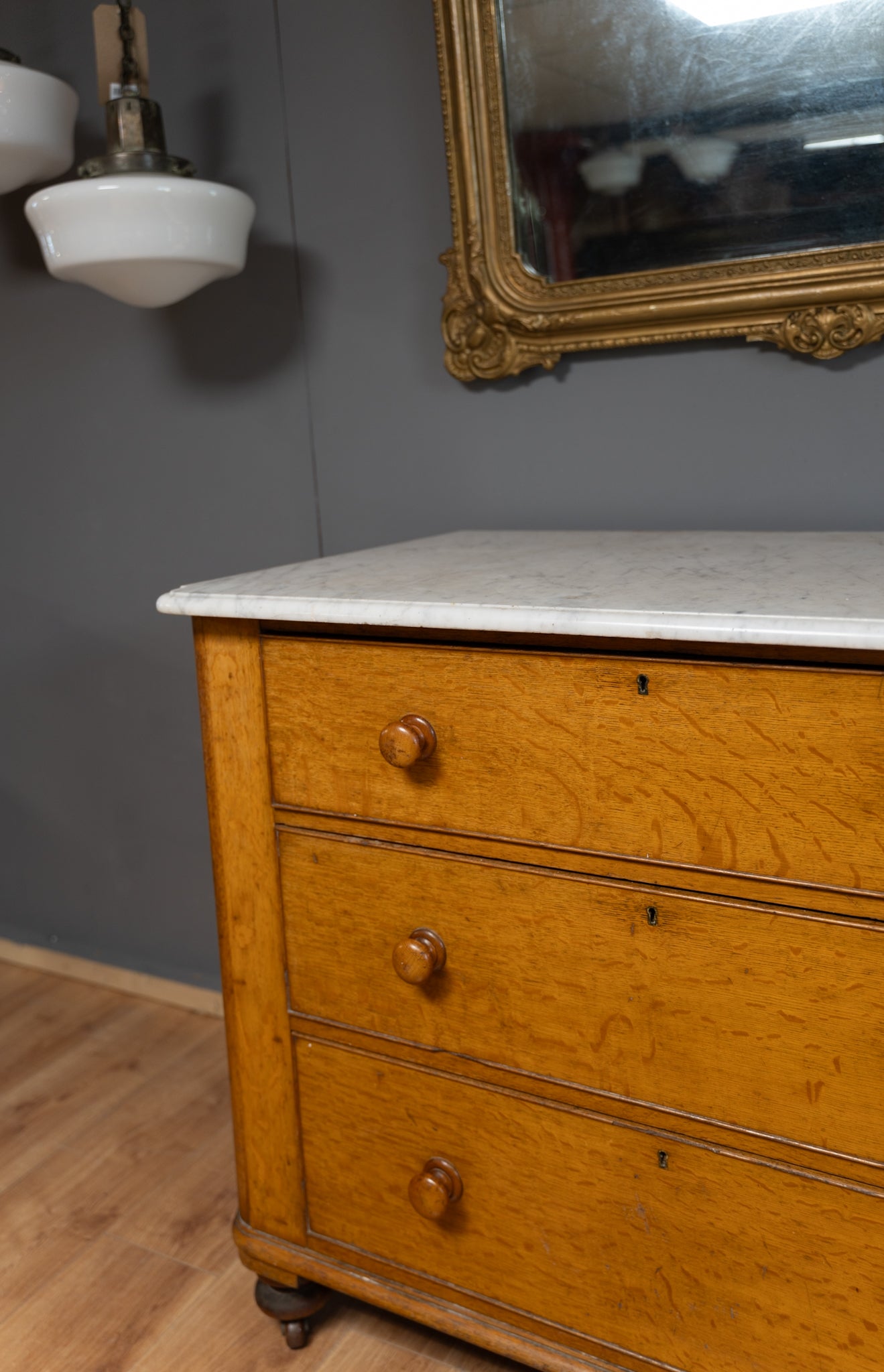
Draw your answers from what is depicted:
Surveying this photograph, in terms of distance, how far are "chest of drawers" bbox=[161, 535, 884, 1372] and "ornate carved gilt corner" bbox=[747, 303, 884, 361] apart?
0.26m

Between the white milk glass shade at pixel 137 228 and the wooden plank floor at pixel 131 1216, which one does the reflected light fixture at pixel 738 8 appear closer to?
the white milk glass shade at pixel 137 228

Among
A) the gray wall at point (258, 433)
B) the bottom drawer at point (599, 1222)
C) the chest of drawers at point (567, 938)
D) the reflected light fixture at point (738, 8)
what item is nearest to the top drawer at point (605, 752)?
the chest of drawers at point (567, 938)

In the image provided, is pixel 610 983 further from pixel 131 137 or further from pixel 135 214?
pixel 131 137

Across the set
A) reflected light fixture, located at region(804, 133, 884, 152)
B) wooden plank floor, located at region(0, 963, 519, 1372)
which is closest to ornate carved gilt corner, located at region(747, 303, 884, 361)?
reflected light fixture, located at region(804, 133, 884, 152)

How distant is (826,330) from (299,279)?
821 mm

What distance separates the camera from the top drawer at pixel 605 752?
2.91ft

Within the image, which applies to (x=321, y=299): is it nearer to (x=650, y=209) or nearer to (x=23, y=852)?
(x=650, y=209)

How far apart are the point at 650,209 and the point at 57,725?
1.46 meters

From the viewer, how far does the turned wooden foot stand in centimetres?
133

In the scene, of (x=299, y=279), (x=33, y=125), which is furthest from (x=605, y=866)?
(x=33, y=125)

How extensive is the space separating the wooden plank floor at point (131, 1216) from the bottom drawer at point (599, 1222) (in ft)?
0.68

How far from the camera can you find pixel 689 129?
53.8 inches

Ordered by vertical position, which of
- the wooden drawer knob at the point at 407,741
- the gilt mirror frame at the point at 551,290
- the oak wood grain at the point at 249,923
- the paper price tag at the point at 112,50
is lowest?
the oak wood grain at the point at 249,923

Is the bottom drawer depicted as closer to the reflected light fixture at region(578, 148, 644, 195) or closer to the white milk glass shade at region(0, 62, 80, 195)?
the reflected light fixture at region(578, 148, 644, 195)
